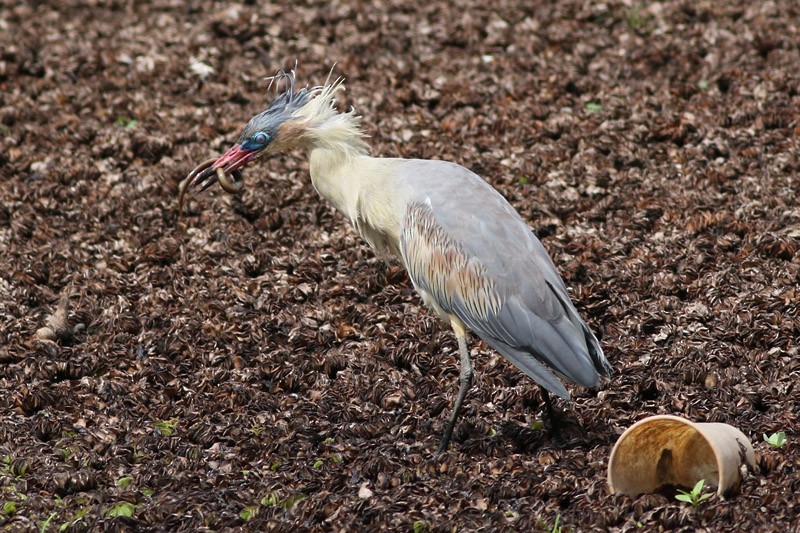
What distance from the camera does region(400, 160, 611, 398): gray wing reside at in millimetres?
4566

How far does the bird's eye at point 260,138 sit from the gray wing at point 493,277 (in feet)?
2.54

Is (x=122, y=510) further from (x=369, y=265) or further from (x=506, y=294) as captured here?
(x=369, y=265)

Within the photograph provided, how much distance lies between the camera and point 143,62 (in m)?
8.18

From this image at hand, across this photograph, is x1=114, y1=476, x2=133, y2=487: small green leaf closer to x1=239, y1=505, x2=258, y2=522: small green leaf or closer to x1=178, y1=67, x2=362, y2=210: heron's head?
x1=239, y1=505, x2=258, y2=522: small green leaf

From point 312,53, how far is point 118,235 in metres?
2.54

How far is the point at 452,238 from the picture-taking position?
4.81m

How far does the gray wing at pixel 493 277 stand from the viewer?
4.57 meters

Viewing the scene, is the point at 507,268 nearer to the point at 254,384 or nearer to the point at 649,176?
the point at 254,384

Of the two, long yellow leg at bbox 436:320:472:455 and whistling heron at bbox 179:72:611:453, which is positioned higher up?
whistling heron at bbox 179:72:611:453

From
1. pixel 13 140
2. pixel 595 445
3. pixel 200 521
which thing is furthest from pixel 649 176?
pixel 13 140

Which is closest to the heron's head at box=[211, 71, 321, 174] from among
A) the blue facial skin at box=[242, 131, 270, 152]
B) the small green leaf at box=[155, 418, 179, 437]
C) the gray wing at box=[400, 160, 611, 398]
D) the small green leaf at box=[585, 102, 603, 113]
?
the blue facial skin at box=[242, 131, 270, 152]

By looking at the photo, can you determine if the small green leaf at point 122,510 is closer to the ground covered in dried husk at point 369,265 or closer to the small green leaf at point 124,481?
the ground covered in dried husk at point 369,265

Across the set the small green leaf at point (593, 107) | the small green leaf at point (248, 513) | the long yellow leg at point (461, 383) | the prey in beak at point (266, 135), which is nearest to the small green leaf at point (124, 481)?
the small green leaf at point (248, 513)

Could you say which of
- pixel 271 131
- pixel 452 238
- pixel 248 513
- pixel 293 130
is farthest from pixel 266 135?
pixel 248 513
